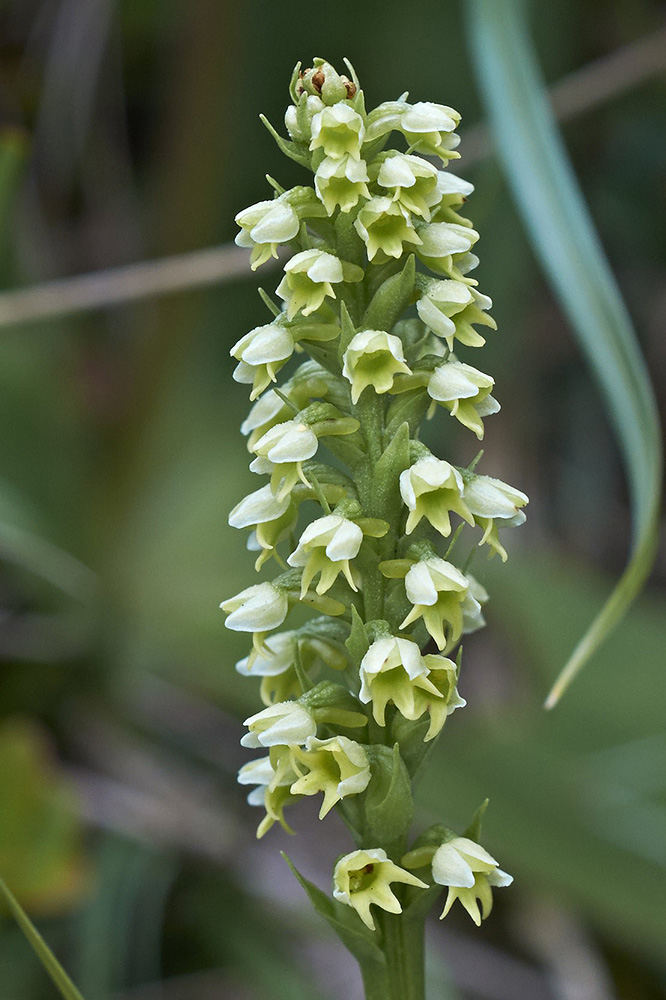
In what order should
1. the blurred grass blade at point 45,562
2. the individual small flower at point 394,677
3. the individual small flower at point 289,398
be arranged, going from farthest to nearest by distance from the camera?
the blurred grass blade at point 45,562
the individual small flower at point 289,398
the individual small flower at point 394,677

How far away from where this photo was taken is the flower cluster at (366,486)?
646 millimetres

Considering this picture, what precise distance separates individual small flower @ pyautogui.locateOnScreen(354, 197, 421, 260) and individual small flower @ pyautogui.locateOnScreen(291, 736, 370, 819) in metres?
0.33

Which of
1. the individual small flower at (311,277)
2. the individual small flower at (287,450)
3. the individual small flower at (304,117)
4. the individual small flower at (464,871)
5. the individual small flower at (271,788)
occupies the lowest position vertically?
the individual small flower at (464,871)

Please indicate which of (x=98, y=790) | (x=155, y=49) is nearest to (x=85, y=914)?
(x=98, y=790)

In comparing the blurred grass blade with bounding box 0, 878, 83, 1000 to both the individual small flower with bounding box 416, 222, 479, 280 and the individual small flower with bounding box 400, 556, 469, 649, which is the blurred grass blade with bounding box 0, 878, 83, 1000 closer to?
the individual small flower with bounding box 400, 556, 469, 649

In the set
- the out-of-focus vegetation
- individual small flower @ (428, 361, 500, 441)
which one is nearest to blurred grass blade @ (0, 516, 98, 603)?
the out-of-focus vegetation

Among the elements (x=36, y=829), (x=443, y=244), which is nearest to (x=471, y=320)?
(x=443, y=244)

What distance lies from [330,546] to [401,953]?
308 millimetres

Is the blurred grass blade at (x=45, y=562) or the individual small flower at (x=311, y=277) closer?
the individual small flower at (x=311, y=277)

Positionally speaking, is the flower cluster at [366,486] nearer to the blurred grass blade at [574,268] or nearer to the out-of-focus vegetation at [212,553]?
the blurred grass blade at [574,268]

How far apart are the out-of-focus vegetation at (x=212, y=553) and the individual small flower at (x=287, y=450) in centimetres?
108

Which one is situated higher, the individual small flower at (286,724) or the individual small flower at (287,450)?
the individual small flower at (287,450)

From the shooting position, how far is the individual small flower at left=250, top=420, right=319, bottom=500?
2.18 ft

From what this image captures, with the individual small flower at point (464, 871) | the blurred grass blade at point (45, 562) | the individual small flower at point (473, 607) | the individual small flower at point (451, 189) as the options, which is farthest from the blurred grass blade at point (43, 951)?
the blurred grass blade at point (45, 562)
